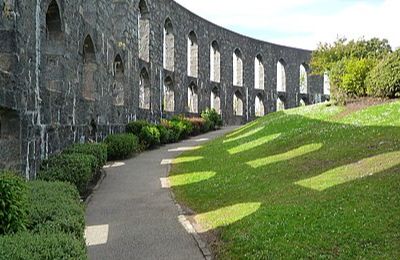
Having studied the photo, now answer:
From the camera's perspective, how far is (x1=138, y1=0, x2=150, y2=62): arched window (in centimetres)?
2277

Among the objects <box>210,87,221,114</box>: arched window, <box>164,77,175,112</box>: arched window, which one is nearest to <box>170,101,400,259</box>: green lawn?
<box>164,77,175,112</box>: arched window

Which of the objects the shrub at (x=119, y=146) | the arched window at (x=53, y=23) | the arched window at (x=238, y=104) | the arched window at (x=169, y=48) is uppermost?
the arched window at (x=169, y=48)

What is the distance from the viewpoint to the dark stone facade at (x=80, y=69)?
7605 mm

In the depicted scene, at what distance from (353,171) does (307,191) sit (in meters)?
1.32

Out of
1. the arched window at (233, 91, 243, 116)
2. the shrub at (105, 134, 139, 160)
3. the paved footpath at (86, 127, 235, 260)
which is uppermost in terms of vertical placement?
the arched window at (233, 91, 243, 116)

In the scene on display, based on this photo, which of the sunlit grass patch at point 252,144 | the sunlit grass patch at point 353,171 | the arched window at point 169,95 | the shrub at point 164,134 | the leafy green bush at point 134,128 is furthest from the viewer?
the arched window at point 169,95

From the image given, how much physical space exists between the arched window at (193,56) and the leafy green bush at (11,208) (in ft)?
88.1

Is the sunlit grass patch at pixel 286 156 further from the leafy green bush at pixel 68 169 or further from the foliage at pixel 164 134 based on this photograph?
the foliage at pixel 164 134

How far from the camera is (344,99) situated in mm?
18609

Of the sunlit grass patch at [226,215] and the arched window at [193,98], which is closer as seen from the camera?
the sunlit grass patch at [226,215]

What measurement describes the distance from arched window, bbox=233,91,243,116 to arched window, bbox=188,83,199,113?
659cm

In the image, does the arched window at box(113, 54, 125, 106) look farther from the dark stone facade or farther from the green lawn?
the green lawn

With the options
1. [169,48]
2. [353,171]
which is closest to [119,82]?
[169,48]

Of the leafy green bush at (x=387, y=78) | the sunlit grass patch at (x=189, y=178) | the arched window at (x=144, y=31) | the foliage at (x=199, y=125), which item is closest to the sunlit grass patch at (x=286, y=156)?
the sunlit grass patch at (x=189, y=178)
